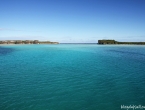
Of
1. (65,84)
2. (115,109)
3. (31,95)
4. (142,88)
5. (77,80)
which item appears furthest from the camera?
(77,80)

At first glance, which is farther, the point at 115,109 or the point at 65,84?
the point at 65,84

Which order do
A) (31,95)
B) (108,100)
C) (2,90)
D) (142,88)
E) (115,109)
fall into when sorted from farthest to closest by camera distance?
(142,88) < (2,90) < (31,95) < (108,100) < (115,109)

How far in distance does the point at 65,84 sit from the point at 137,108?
922cm

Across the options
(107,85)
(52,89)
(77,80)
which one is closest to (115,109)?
(107,85)

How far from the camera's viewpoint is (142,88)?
18406 mm

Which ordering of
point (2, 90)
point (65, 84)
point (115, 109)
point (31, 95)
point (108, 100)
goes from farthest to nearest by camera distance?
1. point (65, 84)
2. point (2, 90)
3. point (31, 95)
4. point (108, 100)
5. point (115, 109)

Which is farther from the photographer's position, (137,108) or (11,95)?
(11,95)

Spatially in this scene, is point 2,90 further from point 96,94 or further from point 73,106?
point 96,94

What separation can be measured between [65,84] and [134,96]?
840cm

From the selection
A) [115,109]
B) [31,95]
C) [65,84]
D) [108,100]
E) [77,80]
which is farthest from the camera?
[77,80]

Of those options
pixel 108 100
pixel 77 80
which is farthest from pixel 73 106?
pixel 77 80

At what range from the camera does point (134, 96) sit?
16.0m

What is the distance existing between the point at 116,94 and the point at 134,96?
1.84 metres

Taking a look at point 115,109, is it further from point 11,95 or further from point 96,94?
point 11,95
